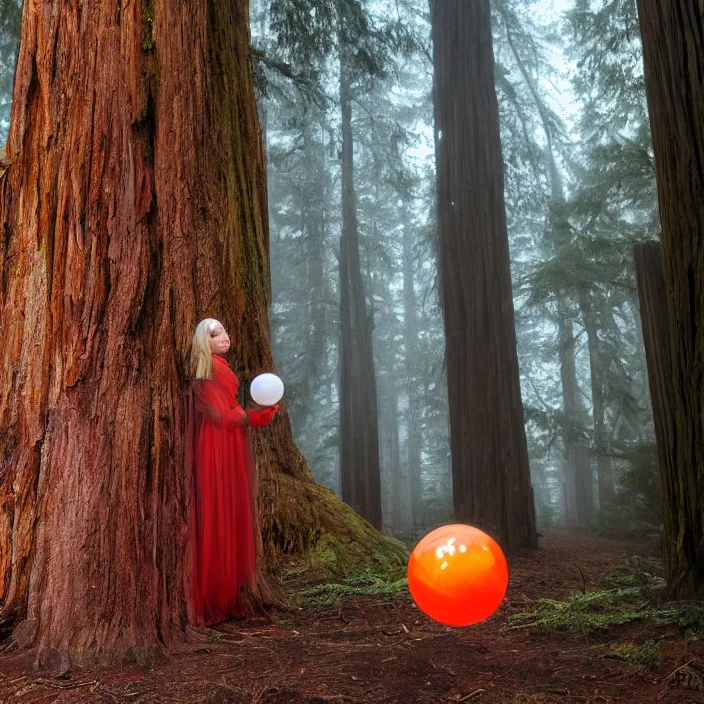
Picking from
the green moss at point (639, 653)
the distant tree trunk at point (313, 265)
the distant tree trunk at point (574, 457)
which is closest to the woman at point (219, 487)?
the green moss at point (639, 653)

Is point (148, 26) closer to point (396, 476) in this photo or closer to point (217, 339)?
point (217, 339)

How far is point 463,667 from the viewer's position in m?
3.29

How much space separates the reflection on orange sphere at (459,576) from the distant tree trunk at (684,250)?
1447mm

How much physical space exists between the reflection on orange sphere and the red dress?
1607mm

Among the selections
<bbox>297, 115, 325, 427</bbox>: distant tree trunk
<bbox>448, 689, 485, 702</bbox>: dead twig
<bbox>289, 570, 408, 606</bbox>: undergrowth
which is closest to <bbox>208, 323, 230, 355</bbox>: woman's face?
<bbox>289, 570, 408, 606</bbox>: undergrowth

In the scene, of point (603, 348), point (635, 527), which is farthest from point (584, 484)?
point (635, 527)

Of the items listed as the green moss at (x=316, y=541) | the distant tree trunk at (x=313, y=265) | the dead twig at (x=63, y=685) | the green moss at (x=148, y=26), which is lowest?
the dead twig at (x=63, y=685)

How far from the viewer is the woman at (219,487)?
13.9ft

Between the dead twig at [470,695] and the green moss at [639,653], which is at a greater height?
the green moss at [639,653]

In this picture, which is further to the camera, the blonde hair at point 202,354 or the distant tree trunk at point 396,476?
the distant tree trunk at point 396,476

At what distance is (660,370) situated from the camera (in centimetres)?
451

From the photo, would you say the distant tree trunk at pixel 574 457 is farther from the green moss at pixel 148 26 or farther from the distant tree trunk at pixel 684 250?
the green moss at pixel 148 26

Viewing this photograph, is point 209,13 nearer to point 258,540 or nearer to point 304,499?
point 258,540

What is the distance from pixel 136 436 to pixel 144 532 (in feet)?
1.79
